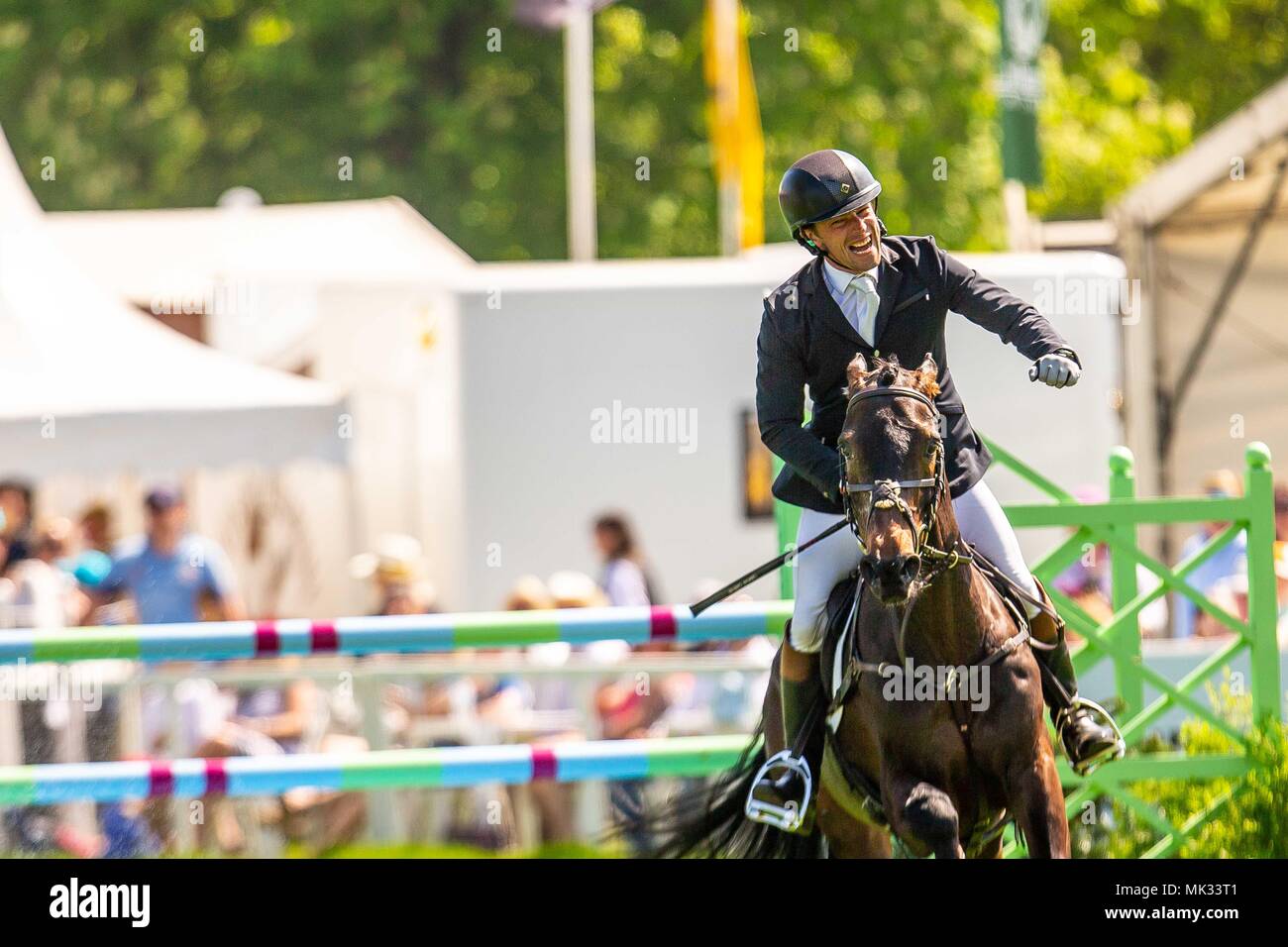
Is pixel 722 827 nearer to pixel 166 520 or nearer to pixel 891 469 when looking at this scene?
pixel 891 469

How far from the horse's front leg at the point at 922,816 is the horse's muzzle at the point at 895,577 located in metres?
0.50

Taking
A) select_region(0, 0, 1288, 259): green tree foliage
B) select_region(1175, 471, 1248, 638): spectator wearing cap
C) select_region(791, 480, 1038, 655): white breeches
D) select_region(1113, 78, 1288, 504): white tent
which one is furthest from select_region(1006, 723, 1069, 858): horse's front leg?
select_region(0, 0, 1288, 259): green tree foliage

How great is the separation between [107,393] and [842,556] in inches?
225

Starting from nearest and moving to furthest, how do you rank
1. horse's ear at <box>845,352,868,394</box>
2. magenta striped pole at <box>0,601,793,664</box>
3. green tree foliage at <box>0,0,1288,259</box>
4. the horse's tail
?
horse's ear at <box>845,352,868,394</box>, the horse's tail, magenta striped pole at <box>0,601,793,664</box>, green tree foliage at <box>0,0,1288,259</box>

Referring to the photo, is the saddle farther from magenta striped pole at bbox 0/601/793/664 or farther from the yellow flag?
the yellow flag

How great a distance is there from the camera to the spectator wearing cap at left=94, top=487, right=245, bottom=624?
297 inches

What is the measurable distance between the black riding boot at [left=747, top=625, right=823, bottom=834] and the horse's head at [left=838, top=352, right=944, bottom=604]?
48cm

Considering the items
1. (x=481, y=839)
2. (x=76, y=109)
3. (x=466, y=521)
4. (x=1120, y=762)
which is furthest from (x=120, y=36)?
(x=1120, y=762)

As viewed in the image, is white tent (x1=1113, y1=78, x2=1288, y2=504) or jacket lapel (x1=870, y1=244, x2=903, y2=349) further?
white tent (x1=1113, y1=78, x2=1288, y2=504)

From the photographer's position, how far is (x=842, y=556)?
4.09 meters

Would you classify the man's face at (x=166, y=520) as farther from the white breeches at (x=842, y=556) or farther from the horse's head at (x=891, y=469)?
the horse's head at (x=891, y=469)

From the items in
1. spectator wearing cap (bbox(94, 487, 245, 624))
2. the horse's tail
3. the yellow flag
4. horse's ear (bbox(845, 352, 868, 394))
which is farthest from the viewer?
the yellow flag

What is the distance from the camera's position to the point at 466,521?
9016mm

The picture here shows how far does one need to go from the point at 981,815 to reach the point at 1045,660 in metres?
0.39
